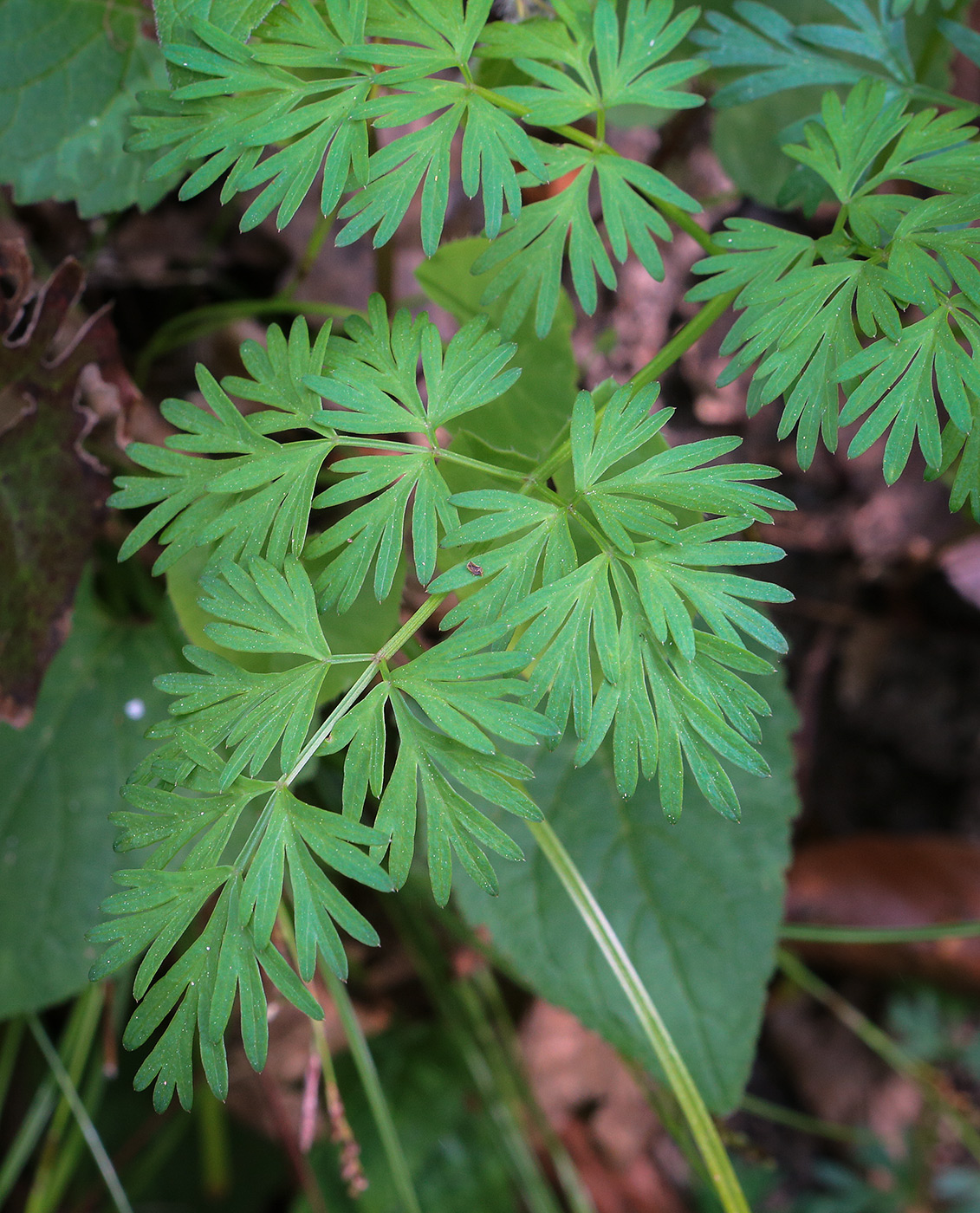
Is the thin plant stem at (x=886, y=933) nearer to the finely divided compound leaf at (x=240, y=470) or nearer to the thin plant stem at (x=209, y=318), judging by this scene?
the finely divided compound leaf at (x=240, y=470)

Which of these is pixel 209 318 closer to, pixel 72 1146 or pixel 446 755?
pixel 446 755

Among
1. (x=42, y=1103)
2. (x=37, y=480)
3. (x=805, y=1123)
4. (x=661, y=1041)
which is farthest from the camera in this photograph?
(x=805, y=1123)

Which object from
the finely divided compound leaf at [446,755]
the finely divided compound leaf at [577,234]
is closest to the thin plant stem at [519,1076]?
the finely divided compound leaf at [446,755]

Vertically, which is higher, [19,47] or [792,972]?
[19,47]

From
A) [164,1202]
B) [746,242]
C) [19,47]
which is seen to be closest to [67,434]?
[19,47]

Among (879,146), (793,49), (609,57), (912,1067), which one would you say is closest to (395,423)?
(609,57)

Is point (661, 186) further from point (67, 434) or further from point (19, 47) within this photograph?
point (19, 47)
